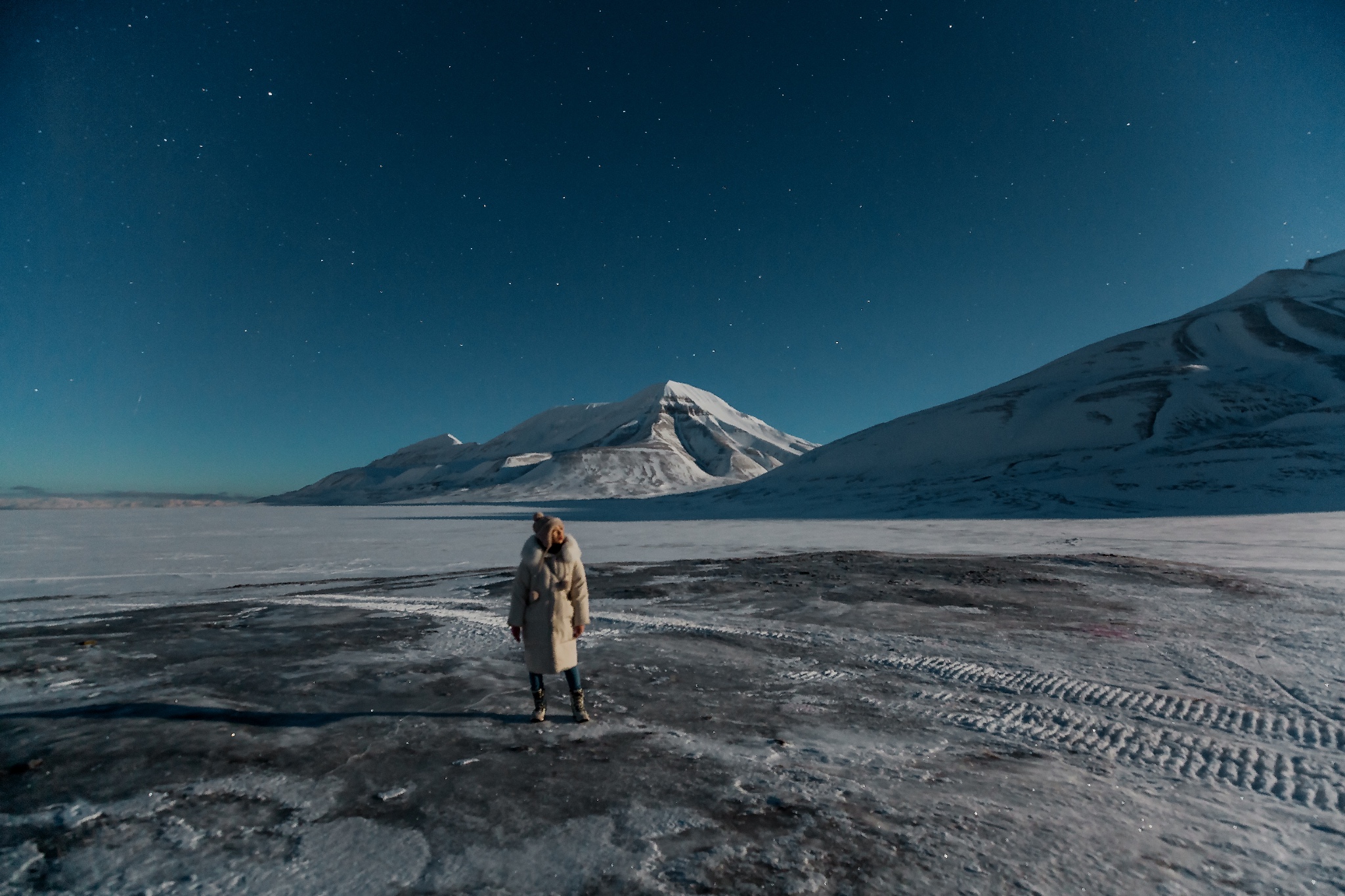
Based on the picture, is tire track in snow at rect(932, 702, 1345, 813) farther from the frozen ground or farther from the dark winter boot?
the dark winter boot

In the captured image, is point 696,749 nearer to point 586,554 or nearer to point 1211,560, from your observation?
point 586,554

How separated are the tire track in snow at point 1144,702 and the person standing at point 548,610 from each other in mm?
3730

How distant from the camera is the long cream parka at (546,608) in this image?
5207 millimetres

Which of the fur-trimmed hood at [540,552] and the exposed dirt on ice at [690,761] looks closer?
the exposed dirt on ice at [690,761]

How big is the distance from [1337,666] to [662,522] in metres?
34.5

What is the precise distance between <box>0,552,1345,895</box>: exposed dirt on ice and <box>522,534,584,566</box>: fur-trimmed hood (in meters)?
1.40

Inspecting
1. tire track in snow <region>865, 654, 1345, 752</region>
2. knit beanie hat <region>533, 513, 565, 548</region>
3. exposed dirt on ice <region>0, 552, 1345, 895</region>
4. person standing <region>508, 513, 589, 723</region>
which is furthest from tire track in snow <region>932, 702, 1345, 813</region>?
knit beanie hat <region>533, 513, 565, 548</region>

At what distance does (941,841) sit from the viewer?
344 centimetres

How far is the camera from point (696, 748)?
4.71 metres

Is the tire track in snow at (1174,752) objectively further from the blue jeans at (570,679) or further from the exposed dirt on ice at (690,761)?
the blue jeans at (570,679)

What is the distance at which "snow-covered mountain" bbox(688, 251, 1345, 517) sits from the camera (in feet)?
130

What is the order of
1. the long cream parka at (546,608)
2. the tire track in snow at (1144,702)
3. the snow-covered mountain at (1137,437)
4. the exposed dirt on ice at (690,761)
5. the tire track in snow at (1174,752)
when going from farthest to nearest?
1. the snow-covered mountain at (1137,437)
2. the long cream parka at (546,608)
3. the tire track in snow at (1144,702)
4. the tire track in snow at (1174,752)
5. the exposed dirt on ice at (690,761)

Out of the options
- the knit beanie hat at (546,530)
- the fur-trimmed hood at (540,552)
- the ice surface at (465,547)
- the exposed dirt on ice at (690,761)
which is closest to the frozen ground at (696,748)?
the exposed dirt on ice at (690,761)

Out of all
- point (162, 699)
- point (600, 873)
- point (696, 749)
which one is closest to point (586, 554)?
point (162, 699)
